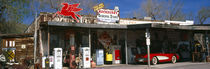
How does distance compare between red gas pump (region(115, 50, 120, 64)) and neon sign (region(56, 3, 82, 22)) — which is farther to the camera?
red gas pump (region(115, 50, 120, 64))

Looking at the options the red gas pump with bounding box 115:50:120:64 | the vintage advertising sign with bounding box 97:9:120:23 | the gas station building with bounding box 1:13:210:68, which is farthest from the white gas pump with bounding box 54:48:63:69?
the red gas pump with bounding box 115:50:120:64

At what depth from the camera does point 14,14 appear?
18.0m

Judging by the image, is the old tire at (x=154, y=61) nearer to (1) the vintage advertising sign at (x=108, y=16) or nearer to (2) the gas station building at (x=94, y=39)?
(2) the gas station building at (x=94, y=39)

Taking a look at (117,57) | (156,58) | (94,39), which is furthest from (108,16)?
(156,58)

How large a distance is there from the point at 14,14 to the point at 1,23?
3.91 metres

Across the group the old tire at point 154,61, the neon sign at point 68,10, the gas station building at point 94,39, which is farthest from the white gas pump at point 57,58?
the old tire at point 154,61

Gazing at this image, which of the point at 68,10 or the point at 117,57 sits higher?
the point at 68,10

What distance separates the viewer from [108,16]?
779 inches

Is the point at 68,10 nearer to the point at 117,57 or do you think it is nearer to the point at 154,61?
the point at 117,57

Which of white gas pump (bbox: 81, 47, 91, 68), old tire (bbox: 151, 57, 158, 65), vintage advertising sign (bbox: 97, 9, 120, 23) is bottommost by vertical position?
old tire (bbox: 151, 57, 158, 65)

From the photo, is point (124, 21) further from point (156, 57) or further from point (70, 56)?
point (70, 56)

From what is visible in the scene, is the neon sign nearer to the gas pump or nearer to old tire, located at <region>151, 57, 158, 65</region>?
the gas pump

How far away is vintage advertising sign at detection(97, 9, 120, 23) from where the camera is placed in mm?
19397

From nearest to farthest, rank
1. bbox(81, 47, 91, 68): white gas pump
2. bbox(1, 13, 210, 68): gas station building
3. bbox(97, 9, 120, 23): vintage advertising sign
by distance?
bbox(81, 47, 91, 68): white gas pump
bbox(1, 13, 210, 68): gas station building
bbox(97, 9, 120, 23): vintage advertising sign
